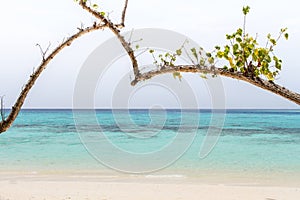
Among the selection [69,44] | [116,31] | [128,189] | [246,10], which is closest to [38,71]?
[69,44]

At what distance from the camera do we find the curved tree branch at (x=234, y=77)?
11.7 feet

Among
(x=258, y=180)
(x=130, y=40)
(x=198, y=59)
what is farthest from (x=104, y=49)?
(x=258, y=180)

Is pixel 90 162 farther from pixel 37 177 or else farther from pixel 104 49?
pixel 104 49

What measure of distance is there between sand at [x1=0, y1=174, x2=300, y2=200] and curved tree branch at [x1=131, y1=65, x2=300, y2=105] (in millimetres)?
5246

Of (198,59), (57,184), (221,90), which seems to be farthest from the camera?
(57,184)

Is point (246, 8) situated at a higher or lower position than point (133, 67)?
higher

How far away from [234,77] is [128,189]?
665 cm

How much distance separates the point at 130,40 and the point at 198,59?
0.90m

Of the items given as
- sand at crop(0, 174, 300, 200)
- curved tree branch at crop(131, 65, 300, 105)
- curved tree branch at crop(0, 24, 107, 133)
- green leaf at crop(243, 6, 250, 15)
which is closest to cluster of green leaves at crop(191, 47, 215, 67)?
curved tree branch at crop(131, 65, 300, 105)

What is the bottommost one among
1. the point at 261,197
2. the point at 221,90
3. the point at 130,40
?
the point at 261,197

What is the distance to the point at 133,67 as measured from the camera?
14.0ft

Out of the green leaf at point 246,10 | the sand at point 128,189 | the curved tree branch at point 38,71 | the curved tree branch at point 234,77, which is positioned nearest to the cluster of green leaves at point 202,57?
the curved tree branch at point 234,77

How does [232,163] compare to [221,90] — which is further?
[232,163]

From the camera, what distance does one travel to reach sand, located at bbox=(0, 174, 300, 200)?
898 cm
